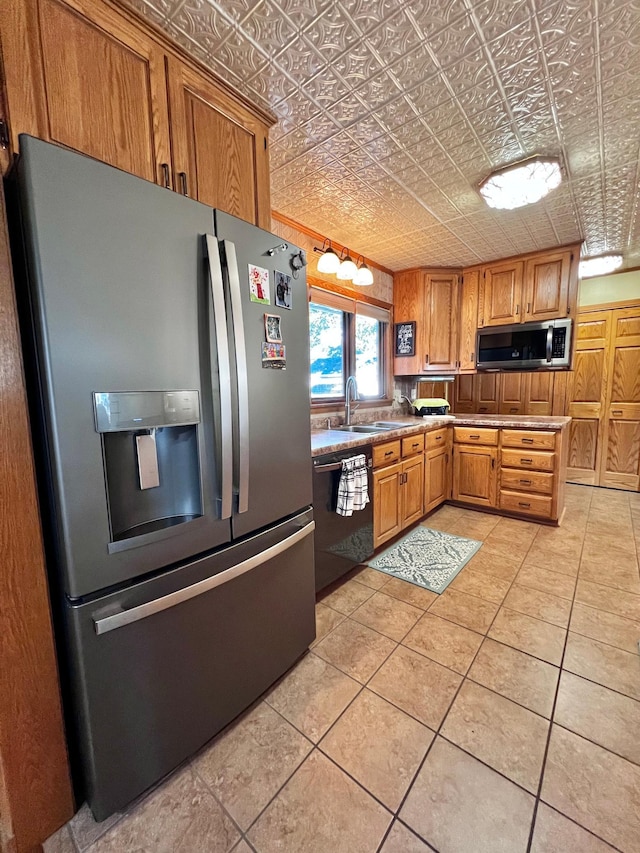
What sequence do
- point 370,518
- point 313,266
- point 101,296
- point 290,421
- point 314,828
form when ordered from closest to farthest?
point 101,296, point 314,828, point 290,421, point 370,518, point 313,266

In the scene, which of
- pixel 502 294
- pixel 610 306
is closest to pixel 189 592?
pixel 502 294

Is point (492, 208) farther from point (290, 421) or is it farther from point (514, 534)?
point (514, 534)

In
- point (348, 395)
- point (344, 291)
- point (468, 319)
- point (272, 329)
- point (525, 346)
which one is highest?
point (344, 291)

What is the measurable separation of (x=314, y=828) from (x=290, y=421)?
124 cm

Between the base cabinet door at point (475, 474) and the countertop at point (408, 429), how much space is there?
0.82 feet

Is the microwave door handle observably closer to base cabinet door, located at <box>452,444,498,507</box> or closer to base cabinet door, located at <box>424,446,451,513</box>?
base cabinet door, located at <box>452,444,498,507</box>

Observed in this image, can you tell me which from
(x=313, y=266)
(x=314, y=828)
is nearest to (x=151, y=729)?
(x=314, y=828)

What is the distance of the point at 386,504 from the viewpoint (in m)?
2.59

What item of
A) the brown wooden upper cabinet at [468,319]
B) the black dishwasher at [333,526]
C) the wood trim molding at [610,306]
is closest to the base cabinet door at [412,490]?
the black dishwasher at [333,526]

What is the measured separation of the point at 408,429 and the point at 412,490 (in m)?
0.54

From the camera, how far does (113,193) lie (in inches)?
35.2

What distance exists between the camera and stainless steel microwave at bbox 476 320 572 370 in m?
3.20

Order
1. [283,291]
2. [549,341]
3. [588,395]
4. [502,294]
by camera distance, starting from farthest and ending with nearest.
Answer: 1. [588,395]
2. [502,294]
3. [549,341]
4. [283,291]

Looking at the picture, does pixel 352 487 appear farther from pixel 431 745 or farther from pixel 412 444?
pixel 431 745
